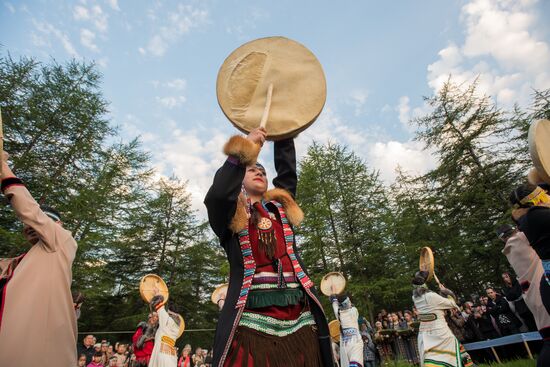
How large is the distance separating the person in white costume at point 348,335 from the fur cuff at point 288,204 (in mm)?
6887

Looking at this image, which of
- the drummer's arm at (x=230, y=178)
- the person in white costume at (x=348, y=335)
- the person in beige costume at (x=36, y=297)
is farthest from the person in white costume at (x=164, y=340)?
the drummer's arm at (x=230, y=178)

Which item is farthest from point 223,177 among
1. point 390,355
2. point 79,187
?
Result: point 79,187

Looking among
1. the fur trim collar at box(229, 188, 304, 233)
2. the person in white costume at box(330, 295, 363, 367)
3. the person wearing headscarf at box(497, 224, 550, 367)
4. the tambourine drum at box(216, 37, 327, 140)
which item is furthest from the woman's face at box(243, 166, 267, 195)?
the person in white costume at box(330, 295, 363, 367)

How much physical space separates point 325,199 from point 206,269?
11.0m

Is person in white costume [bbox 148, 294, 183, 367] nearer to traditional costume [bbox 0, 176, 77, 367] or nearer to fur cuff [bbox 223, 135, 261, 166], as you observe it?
traditional costume [bbox 0, 176, 77, 367]

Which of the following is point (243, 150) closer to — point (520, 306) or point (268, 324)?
point (268, 324)

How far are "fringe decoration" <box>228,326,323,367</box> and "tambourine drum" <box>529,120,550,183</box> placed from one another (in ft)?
6.71

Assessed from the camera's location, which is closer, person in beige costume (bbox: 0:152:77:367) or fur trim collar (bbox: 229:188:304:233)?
fur trim collar (bbox: 229:188:304:233)

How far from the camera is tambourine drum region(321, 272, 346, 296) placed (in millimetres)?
10696

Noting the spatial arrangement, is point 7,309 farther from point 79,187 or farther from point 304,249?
point 304,249

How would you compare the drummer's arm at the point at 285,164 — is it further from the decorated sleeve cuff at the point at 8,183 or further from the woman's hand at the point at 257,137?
the decorated sleeve cuff at the point at 8,183

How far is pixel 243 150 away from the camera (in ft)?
6.15

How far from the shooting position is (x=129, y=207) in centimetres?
1900

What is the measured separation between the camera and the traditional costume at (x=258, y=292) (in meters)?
1.76
